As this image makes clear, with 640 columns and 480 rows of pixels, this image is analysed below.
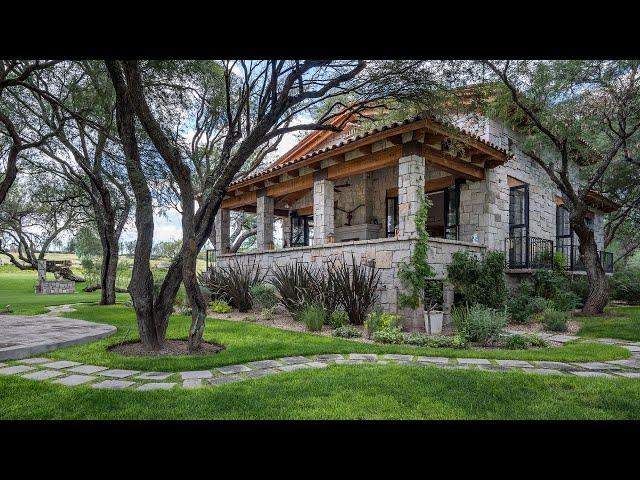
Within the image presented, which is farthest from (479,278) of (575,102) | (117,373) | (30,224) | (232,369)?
(30,224)

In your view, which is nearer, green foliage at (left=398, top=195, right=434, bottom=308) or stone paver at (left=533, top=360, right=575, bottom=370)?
stone paver at (left=533, top=360, right=575, bottom=370)

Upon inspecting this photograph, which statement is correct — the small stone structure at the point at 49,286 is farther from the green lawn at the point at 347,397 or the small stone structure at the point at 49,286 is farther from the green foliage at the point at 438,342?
Answer: the green foliage at the point at 438,342

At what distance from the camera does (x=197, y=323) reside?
538 centimetres

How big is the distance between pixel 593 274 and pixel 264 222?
8.67 meters

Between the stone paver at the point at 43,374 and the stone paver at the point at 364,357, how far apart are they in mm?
3188

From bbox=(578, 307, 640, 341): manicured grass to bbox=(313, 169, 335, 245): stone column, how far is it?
551 centimetres

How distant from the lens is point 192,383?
12.7 ft

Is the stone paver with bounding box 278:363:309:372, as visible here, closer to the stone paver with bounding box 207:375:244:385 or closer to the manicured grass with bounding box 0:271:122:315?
the stone paver with bounding box 207:375:244:385

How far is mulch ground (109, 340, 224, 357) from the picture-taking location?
5294mm

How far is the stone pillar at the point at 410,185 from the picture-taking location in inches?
309

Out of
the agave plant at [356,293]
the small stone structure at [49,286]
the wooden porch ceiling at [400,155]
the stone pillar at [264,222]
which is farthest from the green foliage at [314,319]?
the small stone structure at [49,286]

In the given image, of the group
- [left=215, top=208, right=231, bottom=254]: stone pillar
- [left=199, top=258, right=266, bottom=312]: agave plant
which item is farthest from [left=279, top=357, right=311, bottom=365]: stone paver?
[left=215, top=208, right=231, bottom=254]: stone pillar

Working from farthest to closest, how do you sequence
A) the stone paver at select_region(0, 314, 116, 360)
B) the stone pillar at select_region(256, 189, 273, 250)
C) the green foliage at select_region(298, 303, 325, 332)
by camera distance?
the stone pillar at select_region(256, 189, 273, 250)
the green foliage at select_region(298, 303, 325, 332)
the stone paver at select_region(0, 314, 116, 360)
